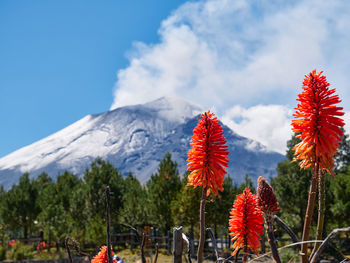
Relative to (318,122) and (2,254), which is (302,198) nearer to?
(2,254)

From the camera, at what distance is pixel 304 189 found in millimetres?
27000

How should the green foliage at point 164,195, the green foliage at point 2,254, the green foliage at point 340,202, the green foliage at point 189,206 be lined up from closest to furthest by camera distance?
the green foliage at point 189,206 < the green foliage at point 2,254 < the green foliage at point 340,202 < the green foliage at point 164,195

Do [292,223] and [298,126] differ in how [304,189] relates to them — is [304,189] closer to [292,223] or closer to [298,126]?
[292,223]

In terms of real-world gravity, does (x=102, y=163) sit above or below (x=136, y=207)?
above

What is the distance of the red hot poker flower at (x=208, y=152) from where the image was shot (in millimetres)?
3248

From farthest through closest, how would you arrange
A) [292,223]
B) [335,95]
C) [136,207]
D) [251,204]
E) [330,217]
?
[136,207]
[330,217]
[292,223]
[251,204]
[335,95]

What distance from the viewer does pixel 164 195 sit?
30.3 metres

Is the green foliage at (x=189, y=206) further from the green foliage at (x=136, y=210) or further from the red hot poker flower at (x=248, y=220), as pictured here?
the red hot poker flower at (x=248, y=220)

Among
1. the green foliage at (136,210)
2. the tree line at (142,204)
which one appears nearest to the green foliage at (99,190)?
the tree line at (142,204)

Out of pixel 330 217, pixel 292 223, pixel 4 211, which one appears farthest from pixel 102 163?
pixel 330 217

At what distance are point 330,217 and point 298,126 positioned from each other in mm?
29715

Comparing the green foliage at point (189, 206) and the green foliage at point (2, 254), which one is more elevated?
the green foliage at point (189, 206)

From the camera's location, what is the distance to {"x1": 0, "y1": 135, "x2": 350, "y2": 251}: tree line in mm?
26656

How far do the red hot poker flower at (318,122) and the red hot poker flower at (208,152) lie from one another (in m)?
1.09
